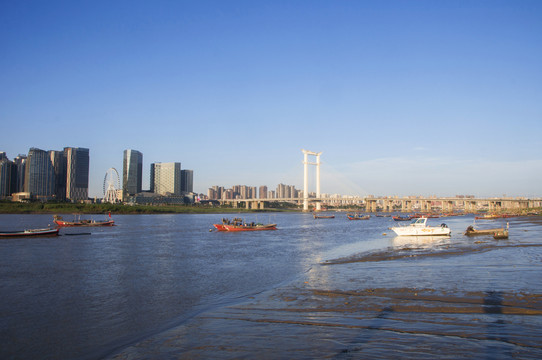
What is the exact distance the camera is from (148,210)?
470ft

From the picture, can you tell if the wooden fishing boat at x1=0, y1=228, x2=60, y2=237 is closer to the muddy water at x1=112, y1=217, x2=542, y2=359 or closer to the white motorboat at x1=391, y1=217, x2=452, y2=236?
the muddy water at x1=112, y1=217, x2=542, y2=359

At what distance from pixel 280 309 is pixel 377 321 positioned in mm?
2927

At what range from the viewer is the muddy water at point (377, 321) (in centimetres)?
822

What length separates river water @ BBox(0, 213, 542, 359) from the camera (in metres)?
8.60

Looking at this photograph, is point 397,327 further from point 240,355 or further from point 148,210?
point 148,210

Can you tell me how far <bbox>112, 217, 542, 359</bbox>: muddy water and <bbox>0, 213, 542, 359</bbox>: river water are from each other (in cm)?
3

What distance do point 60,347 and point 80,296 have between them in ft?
19.4

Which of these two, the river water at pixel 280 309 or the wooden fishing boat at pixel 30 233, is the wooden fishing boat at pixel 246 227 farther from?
the river water at pixel 280 309

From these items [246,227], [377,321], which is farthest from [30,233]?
[377,321]

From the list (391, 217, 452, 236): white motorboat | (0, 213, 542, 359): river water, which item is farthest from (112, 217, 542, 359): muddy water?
(391, 217, 452, 236): white motorboat

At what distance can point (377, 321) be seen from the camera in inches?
404

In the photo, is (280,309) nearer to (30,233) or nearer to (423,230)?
(423,230)

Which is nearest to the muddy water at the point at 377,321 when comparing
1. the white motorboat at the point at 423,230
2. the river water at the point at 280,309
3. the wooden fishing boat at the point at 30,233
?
→ the river water at the point at 280,309

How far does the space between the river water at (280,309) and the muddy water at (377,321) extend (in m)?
0.03
